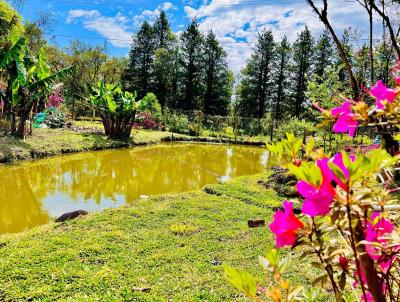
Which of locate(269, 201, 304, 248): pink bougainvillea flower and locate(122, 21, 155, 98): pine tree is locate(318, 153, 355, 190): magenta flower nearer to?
locate(269, 201, 304, 248): pink bougainvillea flower

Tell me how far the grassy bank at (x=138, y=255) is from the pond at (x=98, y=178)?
1429 mm

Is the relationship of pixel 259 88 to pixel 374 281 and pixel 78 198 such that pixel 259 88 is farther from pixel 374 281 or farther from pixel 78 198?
pixel 374 281

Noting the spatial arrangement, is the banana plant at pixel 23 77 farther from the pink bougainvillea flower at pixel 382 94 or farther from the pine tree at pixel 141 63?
the pine tree at pixel 141 63

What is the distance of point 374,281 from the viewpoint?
65 centimetres

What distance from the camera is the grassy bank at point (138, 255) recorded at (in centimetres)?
326

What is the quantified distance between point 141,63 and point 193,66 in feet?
15.3

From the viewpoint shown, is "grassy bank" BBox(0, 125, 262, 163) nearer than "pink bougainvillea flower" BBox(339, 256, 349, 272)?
No

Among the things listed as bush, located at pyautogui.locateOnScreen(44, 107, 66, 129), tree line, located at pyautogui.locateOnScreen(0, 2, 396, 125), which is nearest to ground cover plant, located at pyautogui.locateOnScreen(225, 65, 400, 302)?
bush, located at pyautogui.locateOnScreen(44, 107, 66, 129)

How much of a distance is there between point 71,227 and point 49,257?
114 centimetres

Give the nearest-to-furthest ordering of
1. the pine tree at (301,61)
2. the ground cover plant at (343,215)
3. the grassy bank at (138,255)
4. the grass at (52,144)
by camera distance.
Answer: the ground cover plant at (343,215), the grassy bank at (138,255), the grass at (52,144), the pine tree at (301,61)

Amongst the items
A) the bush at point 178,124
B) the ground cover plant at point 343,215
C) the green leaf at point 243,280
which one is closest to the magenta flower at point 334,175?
the ground cover plant at point 343,215

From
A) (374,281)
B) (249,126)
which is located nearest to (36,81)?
(374,281)

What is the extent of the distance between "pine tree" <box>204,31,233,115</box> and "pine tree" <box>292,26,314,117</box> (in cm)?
597

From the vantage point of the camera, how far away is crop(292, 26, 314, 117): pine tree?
1136 inches
